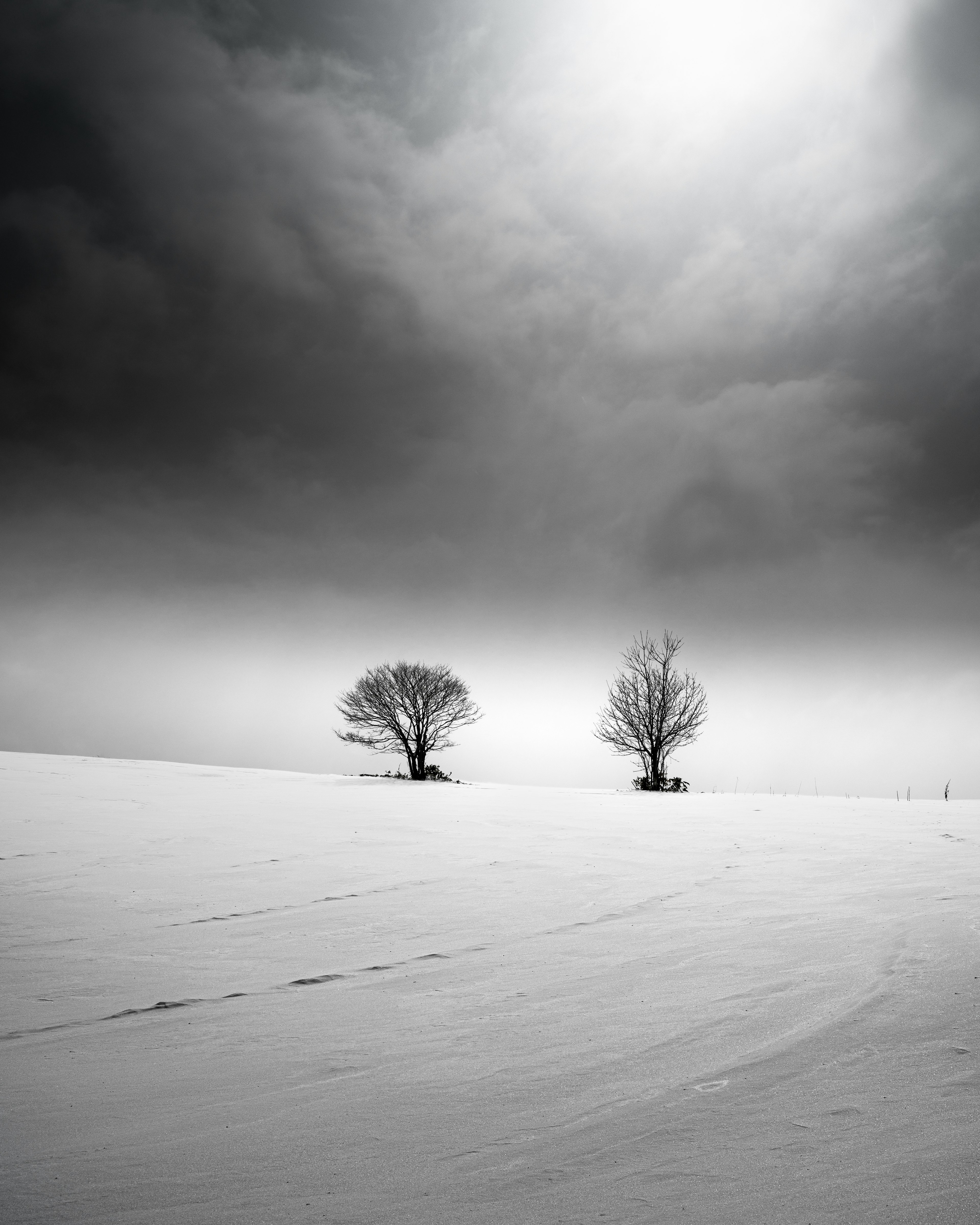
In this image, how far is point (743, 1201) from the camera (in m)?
1.94

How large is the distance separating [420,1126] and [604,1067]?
81 centimetres

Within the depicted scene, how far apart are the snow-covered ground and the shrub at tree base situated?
22841mm

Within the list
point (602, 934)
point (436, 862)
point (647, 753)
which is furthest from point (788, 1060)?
point (647, 753)

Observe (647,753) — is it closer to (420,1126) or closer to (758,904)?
(758,904)

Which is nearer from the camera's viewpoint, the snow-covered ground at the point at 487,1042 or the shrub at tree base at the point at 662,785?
the snow-covered ground at the point at 487,1042

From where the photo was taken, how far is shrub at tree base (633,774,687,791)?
94.5 feet

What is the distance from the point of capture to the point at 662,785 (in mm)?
29547

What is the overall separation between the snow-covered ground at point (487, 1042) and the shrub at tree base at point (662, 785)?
74.9 ft

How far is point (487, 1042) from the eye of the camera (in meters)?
2.98

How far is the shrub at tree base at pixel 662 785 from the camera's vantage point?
28797mm

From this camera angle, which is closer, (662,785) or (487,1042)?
(487,1042)

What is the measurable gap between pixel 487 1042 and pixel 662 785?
28.2m

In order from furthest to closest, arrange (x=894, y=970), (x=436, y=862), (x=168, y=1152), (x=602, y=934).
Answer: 1. (x=436, y=862)
2. (x=602, y=934)
3. (x=894, y=970)
4. (x=168, y=1152)

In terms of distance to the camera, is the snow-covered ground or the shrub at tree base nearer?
the snow-covered ground
